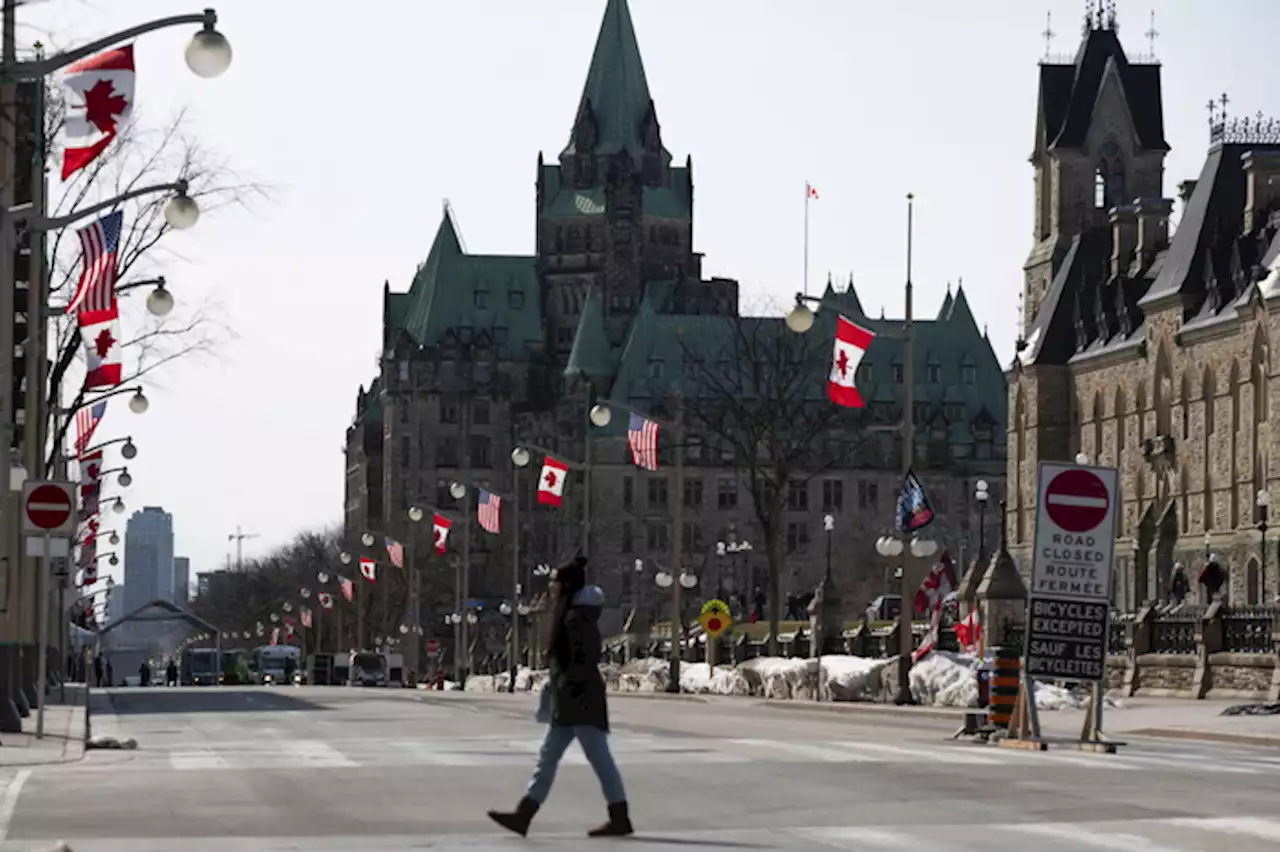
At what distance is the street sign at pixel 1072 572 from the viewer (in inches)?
1137

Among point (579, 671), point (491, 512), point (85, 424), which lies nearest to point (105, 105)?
point (579, 671)

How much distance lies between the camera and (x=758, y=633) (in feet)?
307

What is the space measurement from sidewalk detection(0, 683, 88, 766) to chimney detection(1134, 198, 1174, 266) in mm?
81640

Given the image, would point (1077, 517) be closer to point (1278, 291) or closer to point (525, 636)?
point (1278, 291)

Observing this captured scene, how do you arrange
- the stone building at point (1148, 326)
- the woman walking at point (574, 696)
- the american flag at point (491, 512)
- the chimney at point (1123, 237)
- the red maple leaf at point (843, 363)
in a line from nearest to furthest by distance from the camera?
the woman walking at point (574, 696)
the red maple leaf at point (843, 363)
the american flag at point (491, 512)
the stone building at point (1148, 326)
the chimney at point (1123, 237)

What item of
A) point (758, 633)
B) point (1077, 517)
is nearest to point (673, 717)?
point (1077, 517)

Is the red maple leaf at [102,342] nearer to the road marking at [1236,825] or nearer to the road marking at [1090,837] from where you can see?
the road marking at [1090,837]

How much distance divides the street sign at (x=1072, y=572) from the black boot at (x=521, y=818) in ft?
38.8

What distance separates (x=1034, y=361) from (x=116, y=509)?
45.1 m

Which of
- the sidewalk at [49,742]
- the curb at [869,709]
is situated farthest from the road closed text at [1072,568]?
the curb at [869,709]

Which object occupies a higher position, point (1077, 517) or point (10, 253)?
point (10, 253)

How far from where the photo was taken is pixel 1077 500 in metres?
29.0

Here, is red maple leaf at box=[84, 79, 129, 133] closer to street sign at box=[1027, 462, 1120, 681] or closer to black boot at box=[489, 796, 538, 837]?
street sign at box=[1027, 462, 1120, 681]

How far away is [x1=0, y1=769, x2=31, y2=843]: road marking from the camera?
18545mm
